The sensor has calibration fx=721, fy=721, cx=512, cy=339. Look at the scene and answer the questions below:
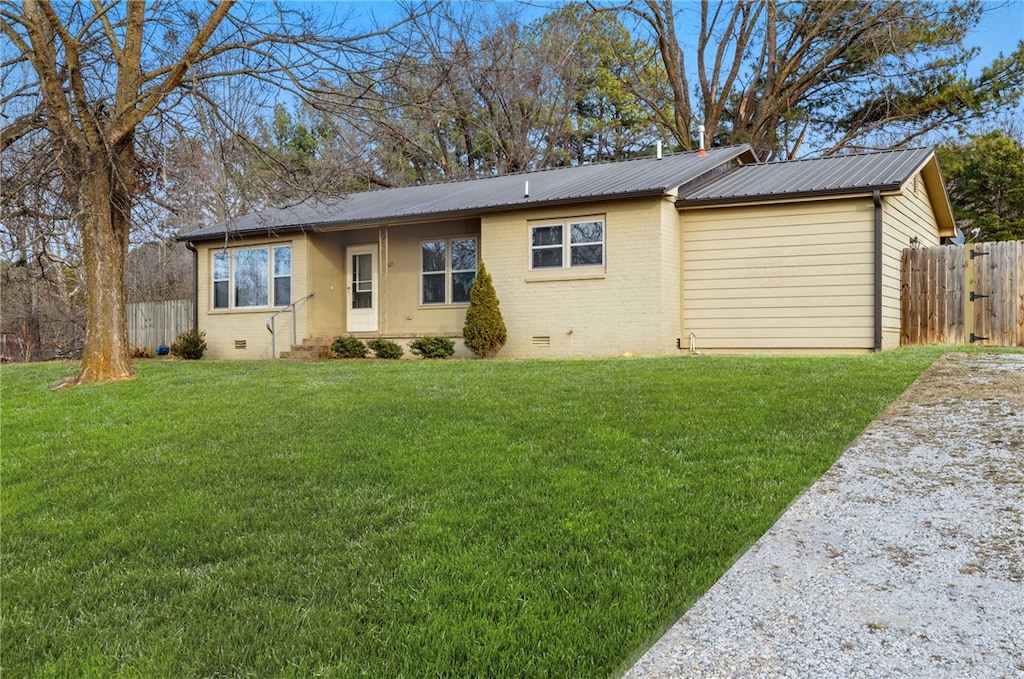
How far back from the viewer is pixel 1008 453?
4270 mm

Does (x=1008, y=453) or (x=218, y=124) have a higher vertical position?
(x=218, y=124)

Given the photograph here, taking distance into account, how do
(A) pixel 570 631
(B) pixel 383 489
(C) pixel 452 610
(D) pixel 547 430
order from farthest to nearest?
(D) pixel 547 430
(B) pixel 383 489
(C) pixel 452 610
(A) pixel 570 631

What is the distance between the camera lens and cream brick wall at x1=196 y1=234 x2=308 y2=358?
16.0 meters

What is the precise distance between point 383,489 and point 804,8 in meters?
25.0

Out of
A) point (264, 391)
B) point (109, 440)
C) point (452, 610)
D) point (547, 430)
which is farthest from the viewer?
point (264, 391)

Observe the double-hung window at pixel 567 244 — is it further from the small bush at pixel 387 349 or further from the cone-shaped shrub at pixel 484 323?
the small bush at pixel 387 349

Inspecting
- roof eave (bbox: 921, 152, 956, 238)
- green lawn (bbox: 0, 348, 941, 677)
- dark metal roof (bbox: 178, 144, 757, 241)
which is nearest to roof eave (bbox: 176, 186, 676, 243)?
dark metal roof (bbox: 178, 144, 757, 241)

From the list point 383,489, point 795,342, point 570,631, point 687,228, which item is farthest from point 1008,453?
point 687,228

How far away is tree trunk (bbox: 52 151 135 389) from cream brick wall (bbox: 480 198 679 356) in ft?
21.1

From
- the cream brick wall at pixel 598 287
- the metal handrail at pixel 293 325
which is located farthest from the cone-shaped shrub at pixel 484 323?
the metal handrail at pixel 293 325

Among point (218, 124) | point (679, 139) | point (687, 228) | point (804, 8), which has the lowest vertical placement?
point (687, 228)

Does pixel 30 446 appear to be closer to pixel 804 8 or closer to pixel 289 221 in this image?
pixel 289 221

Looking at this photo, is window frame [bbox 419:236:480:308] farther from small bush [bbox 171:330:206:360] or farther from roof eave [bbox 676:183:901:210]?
small bush [bbox 171:330:206:360]

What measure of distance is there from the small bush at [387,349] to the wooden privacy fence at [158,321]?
6.38m
